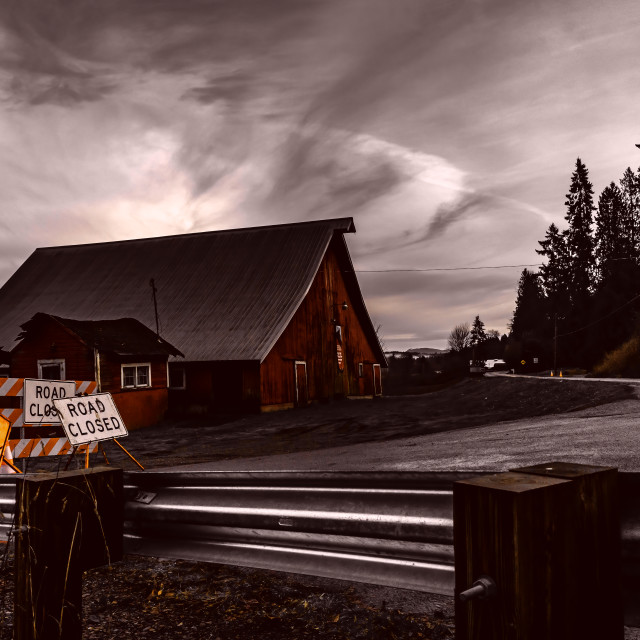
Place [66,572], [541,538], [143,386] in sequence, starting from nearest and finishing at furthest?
1. [541,538]
2. [66,572]
3. [143,386]

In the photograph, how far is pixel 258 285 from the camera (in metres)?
32.5

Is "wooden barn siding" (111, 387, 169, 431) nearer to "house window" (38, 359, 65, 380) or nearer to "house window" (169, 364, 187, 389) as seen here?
"house window" (169, 364, 187, 389)

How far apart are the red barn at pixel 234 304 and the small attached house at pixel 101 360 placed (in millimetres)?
1609

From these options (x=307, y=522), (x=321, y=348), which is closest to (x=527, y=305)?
(x=321, y=348)

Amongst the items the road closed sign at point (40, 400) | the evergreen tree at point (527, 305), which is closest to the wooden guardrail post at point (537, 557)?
the road closed sign at point (40, 400)

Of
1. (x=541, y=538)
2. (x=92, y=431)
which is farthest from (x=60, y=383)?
(x=541, y=538)

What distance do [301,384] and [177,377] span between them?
231 inches

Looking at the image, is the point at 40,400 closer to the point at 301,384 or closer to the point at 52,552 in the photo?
the point at 52,552

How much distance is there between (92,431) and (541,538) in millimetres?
6689

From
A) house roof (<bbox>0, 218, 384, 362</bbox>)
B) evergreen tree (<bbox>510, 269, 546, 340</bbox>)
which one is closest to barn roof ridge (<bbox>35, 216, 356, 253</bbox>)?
house roof (<bbox>0, 218, 384, 362</bbox>)

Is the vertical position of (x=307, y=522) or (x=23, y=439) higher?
A: (x=307, y=522)

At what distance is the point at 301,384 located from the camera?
101ft

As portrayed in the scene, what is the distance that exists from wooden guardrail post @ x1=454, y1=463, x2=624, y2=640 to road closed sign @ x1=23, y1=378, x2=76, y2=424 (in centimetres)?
842

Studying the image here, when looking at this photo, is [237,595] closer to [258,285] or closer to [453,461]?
[453,461]
